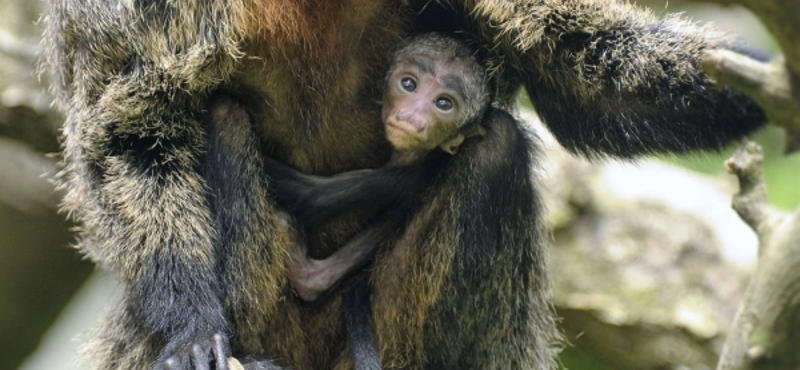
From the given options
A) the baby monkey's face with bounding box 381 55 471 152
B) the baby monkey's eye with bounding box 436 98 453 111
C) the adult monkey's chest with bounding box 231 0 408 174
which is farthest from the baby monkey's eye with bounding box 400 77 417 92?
the adult monkey's chest with bounding box 231 0 408 174

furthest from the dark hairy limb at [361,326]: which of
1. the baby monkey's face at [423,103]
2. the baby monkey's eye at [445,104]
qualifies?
the baby monkey's eye at [445,104]

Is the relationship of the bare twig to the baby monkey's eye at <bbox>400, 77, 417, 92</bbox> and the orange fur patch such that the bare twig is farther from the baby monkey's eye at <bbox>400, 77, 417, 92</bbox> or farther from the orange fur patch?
the orange fur patch

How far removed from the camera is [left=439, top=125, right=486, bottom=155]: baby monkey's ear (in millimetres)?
3920

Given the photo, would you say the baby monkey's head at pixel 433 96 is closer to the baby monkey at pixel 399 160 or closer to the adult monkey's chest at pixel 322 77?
the baby monkey at pixel 399 160

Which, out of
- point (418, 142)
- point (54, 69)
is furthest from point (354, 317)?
point (54, 69)

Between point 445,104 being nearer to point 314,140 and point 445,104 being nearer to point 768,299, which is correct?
point 314,140

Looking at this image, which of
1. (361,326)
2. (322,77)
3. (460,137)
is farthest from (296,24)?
(361,326)

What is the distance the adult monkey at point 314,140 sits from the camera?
12.2ft

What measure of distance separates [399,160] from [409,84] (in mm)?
312

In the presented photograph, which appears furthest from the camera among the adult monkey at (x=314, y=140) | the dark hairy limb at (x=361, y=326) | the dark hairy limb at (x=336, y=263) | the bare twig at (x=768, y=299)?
the dark hairy limb at (x=336, y=263)

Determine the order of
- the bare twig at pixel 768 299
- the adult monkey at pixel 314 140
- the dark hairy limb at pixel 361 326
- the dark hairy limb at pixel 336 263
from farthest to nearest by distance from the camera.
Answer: the dark hairy limb at pixel 336 263
the dark hairy limb at pixel 361 326
the bare twig at pixel 768 299
the adult monkey at pixel 314 140

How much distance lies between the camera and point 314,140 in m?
4.03

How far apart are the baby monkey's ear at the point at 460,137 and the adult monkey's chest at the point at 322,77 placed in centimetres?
34

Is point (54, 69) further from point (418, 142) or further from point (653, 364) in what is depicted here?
point (653, 364)
